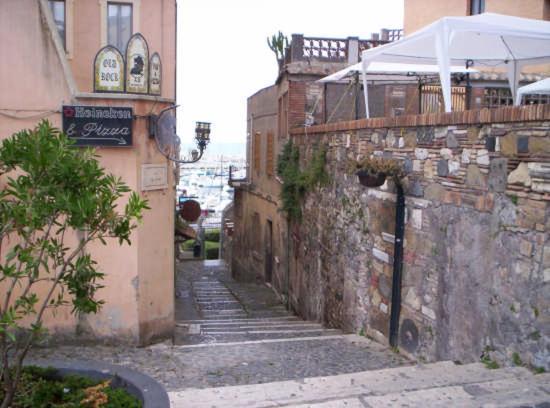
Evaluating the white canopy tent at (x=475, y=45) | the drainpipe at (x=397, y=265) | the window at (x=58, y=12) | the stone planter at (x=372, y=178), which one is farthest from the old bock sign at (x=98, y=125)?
the white canopy tent at (x=475, y=45)

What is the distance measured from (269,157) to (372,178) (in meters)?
11.6

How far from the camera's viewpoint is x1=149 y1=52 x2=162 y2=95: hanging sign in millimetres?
9370

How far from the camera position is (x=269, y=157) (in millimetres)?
19938

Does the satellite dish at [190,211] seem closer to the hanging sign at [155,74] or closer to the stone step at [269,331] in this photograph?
the stone step at [269,331]

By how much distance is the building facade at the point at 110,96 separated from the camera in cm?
874

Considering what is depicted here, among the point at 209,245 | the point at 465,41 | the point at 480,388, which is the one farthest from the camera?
the point at 209,245

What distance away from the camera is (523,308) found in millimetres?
5793

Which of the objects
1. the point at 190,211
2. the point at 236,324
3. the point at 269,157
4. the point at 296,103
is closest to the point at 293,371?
the point at 236,324

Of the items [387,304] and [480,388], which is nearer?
[480,388]

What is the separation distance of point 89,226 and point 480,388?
301 centimetres

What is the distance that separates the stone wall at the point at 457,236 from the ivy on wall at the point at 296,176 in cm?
145

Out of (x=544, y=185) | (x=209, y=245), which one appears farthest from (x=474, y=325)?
(x=209, y=245)

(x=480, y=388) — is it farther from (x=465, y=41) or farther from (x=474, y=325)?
(x=465, y=41)

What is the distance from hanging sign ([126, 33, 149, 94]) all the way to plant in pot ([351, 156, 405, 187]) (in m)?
3.20
